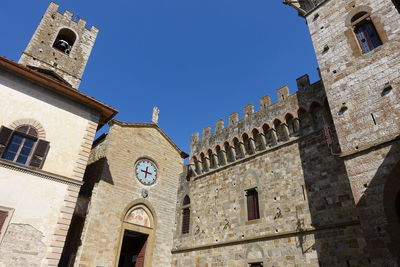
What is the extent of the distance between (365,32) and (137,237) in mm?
13970

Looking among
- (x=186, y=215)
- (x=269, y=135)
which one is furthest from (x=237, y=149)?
(x=186, y=215)

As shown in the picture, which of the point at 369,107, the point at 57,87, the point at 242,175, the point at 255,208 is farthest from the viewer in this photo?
the point at 242,175

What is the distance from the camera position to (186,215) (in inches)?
584

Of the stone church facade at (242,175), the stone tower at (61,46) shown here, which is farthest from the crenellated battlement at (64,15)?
the stone church facade at (242,175)

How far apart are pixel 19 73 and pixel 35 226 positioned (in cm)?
541

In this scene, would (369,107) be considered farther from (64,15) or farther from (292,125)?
(64,15)

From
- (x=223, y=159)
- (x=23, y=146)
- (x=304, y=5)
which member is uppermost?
(x=304, y=5)

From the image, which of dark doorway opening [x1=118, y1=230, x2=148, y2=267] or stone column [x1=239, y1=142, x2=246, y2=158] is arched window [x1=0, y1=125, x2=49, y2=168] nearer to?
dark doorway opening [x1=118, y1=230, x2=148, y2=267]

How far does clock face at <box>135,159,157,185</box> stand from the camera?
1466 centimetres

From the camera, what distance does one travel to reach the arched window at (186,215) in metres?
14.3

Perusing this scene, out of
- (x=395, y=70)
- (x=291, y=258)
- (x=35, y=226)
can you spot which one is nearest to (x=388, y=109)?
(x=395, y=70)

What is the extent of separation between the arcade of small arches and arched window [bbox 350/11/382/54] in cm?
247

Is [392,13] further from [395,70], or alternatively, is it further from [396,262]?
[396,262]

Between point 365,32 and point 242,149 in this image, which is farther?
point 242,149
